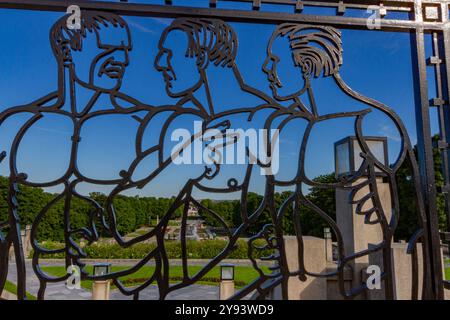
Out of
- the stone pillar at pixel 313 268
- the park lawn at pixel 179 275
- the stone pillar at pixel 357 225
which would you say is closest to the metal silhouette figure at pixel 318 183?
the stone pillar at pixel 313 268

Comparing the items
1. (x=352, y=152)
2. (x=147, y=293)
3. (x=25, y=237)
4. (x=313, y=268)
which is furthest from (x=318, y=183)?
(x=147, y=293)

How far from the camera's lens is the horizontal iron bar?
1308 mm

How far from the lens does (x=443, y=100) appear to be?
1.38 metres

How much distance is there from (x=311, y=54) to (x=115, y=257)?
11881 mm

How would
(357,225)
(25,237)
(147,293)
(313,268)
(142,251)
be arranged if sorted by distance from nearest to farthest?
1. (313,268)
2. (357,225)
3. (25,237)
4. (147,293)
5. (142,251)

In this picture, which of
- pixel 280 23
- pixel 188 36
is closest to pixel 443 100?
pixel 280 23

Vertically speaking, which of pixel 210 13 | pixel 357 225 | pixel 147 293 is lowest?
pixel 147 293

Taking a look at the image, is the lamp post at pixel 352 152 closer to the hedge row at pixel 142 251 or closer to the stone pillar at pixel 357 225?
the stone pillar at pixel 357 225

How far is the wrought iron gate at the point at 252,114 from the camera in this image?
48.1 inches

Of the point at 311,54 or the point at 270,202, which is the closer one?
the point at 270,202

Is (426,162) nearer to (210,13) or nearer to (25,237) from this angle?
(210,13)

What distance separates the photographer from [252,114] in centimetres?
130

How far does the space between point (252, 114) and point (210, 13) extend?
0.53 metres
